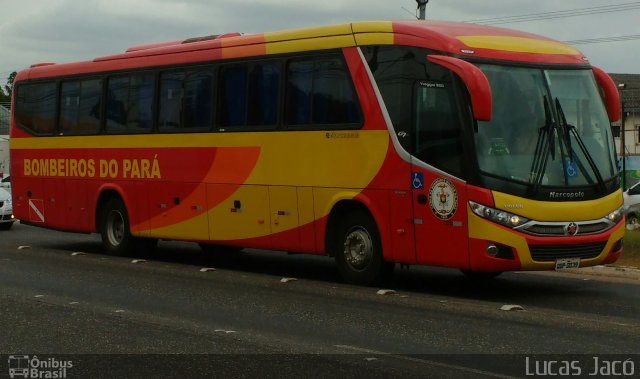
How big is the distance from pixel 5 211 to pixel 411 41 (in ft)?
52.5

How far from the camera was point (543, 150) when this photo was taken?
40.8 feet

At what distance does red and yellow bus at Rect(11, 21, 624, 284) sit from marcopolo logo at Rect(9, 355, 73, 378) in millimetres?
5426

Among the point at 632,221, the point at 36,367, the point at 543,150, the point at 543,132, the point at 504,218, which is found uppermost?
the point at 543,132

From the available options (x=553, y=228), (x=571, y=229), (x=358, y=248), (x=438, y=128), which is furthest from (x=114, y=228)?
(x=571, y=229)

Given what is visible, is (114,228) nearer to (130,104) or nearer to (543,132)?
(130,104)

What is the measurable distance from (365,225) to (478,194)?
2.05 meters

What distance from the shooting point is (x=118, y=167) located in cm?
1836

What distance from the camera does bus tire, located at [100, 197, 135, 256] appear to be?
1850cm

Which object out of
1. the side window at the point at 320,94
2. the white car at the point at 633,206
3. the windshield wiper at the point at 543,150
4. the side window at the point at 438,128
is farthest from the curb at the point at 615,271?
the white car at the point at 633,206

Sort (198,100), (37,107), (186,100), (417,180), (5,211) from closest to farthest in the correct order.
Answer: (417,180), (198,100), (186,100), (37,107), (5,211)

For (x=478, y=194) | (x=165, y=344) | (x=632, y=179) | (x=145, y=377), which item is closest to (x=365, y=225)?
(x=478, y=194)

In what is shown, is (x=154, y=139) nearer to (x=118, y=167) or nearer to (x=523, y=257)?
(x=118, y=167)

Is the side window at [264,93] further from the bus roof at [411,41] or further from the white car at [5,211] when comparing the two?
the white car at [5,211]

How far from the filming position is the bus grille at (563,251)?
12.2 m
